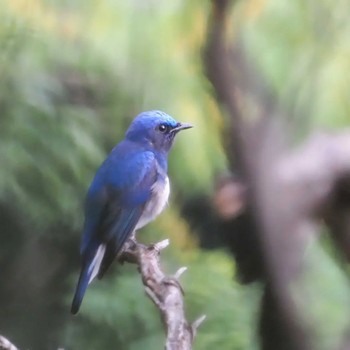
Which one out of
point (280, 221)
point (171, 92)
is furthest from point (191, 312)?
point (171, 92)

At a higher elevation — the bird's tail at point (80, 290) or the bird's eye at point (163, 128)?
the bird's eye at point (163, 128)

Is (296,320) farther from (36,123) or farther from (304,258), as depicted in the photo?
(36,123)

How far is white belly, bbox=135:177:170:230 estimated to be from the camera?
1428mm

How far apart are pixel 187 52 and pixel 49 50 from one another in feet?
0.91

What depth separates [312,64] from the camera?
5.72 feet

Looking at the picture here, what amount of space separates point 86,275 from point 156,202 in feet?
0.81

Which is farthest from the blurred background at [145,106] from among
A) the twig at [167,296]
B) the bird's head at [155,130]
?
the twig at [167,296]

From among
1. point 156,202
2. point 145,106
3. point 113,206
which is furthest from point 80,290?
point 145,106

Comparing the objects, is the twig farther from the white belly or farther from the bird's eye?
the bird's eye

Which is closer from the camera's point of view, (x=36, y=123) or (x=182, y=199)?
(x=36, y=123)

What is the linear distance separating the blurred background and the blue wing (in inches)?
11.5

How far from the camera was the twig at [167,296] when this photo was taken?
0.95 metres

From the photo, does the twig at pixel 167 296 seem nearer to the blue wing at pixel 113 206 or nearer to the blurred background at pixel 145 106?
the blue wing at pixel 113 206

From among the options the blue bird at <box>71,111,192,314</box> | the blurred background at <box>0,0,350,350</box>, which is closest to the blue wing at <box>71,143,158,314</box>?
the blue bird at <box>71,111,192,314</box>
